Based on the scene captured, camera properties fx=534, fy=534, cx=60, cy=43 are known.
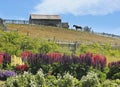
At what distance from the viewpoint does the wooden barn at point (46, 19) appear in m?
114

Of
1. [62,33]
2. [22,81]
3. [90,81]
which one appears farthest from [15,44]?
[62,33]

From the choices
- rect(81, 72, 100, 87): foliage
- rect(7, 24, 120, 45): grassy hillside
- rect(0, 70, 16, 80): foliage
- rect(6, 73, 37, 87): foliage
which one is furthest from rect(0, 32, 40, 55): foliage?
rect(7, 24, 120, 45): grassy hillside

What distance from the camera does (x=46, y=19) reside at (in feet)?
379

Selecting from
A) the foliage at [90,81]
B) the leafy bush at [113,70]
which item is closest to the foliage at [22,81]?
the foliage at [90,81]

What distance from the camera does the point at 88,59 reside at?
27.8 m

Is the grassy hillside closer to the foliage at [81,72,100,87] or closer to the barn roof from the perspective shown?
the barn roof

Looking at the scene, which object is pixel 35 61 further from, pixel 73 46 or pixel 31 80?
pixel 73 46

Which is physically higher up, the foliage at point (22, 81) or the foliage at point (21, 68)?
the foliage at point (22, 81)

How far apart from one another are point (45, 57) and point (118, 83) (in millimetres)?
4974

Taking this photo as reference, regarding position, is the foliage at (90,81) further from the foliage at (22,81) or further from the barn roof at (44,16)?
the barn roof at (44,16)

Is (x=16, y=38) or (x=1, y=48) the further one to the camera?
(x=16, y=38)

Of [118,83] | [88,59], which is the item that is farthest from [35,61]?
[118,83]

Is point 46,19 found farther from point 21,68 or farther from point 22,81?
point 22,81

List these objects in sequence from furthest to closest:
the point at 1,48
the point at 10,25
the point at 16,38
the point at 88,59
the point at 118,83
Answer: the point at 10,25 → the point at 16,38 → the point at 1,48 → the point at 88,59 → the point at 118,83
